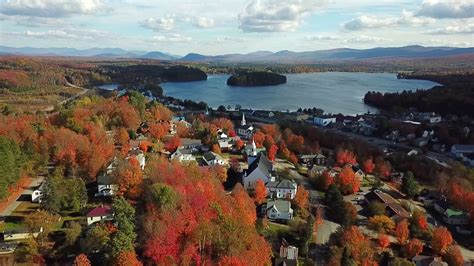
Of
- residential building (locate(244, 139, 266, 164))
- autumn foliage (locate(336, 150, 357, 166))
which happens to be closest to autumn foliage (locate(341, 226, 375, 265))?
residential building (locate(244, 139, 266, 164))

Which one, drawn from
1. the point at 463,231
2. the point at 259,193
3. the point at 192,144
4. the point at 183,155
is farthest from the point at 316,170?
the point at 192,144

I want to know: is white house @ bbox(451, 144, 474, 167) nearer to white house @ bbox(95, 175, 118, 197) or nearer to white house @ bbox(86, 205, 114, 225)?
white house @ bbox(95, 175, 118, 197)

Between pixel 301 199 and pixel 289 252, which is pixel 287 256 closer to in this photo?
pixel 289 252

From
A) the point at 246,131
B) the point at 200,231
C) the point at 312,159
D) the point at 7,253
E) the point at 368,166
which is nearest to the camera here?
the point at 200,231

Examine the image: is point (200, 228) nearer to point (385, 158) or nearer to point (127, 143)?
point (127, 143)

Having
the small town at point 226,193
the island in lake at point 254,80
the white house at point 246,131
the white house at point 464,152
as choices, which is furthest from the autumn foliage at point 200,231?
the island in lake at point 254,80
